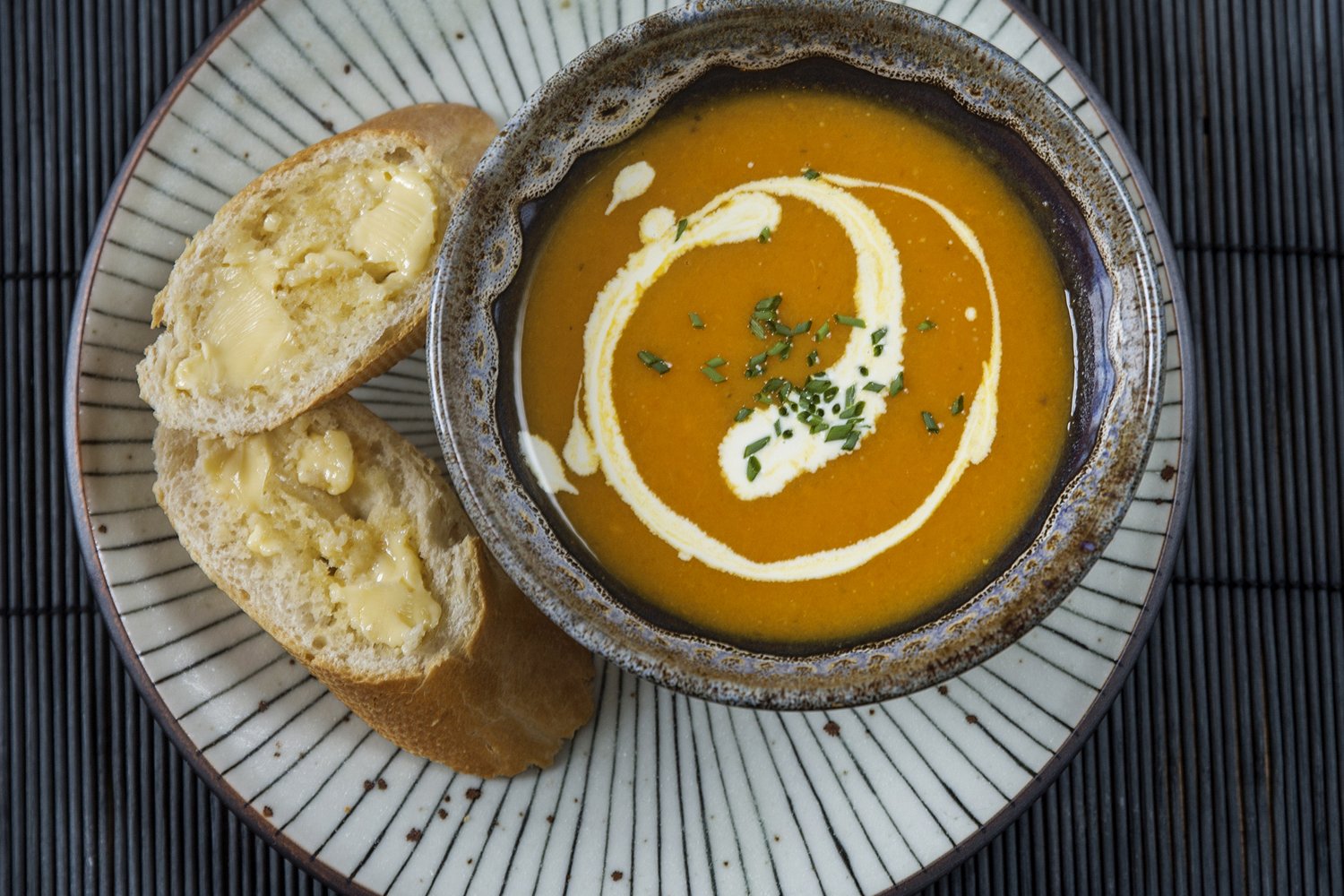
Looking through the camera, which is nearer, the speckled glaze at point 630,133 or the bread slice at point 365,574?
the speckled glaze at point 630,133

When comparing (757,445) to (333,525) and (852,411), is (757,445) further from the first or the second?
(333,525)

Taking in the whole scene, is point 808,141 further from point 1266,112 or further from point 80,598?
point 80,598

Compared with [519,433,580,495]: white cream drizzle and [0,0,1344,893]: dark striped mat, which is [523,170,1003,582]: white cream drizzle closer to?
[519,433,580,495]: white cream drizzle

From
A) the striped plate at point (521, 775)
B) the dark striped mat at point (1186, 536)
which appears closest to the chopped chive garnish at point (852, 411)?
the striped plate at point (521, 775)

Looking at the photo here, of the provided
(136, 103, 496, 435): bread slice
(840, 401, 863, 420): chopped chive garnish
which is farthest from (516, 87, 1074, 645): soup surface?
(136, 103, 496, 435): bread slice

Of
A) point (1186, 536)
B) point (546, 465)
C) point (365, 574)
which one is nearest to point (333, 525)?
point (365, 574)

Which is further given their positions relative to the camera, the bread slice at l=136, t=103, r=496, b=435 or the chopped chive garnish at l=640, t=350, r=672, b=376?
the bread slice at l=136, t=103, r=496, b=435

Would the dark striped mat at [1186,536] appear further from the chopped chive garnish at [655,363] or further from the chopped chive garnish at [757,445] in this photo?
the chopped chive garnish at [655,363]
